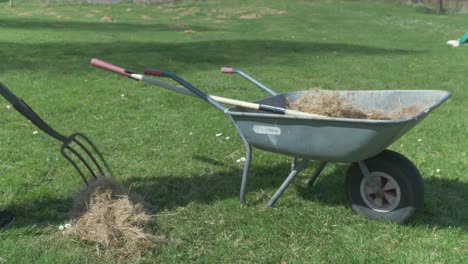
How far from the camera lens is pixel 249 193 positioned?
413 cm

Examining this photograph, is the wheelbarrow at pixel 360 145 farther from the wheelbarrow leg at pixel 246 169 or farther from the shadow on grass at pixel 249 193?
the shadow on grass at pixel 249 193

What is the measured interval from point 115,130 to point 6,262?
2936 mm

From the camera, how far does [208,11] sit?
26531 millimetres

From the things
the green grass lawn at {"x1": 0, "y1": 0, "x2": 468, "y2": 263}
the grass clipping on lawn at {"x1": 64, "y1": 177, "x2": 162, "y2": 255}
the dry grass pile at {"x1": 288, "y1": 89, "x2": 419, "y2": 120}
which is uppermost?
the dry grass pile at {"x1": 288, "y1": 89, "x2": 419, "y2": 120}

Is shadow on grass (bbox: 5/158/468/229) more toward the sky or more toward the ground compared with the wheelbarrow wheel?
more toward the ground

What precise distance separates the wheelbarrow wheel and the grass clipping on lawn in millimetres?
1506

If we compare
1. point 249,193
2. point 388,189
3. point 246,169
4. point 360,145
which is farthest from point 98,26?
point 360,145

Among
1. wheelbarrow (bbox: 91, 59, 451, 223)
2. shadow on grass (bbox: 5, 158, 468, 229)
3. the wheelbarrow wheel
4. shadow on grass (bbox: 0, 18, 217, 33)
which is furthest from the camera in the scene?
shadow on grass (bbox: 0, 18, 217, 33)

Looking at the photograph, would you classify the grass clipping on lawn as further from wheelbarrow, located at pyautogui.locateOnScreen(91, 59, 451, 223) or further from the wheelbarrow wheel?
the wheelbarrow wheel

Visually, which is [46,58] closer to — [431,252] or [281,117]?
[281,117]

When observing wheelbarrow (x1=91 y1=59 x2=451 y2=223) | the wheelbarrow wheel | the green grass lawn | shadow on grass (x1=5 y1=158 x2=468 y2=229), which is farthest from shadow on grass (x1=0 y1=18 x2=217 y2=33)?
the wheelbarrow wheel

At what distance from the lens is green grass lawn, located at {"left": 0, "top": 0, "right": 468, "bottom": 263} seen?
3244 mm

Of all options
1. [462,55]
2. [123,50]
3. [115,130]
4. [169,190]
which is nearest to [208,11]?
[123,50]

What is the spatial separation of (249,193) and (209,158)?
0.97 m
